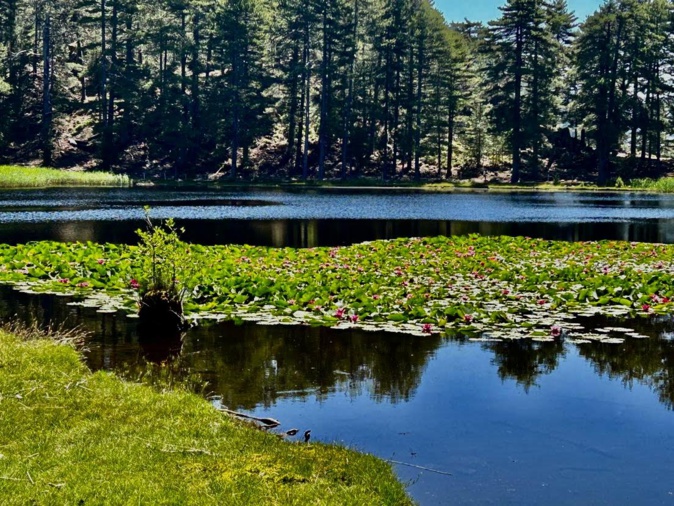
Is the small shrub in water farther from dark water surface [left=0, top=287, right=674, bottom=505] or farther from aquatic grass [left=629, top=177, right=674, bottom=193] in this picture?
aquatic grass [left=629, top=177, right=674, bottom=193]

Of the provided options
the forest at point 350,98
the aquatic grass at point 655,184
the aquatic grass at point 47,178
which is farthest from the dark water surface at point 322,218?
the forest at point 350,98

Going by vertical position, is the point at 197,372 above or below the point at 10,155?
below

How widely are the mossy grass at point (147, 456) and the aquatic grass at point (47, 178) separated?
50.7 metres

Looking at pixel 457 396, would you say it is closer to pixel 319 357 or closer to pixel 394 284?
pixel 319 357

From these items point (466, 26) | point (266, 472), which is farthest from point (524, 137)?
point (266, 472)

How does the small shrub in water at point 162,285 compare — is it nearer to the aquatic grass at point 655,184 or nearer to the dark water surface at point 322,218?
the dark water surface at point 322,218

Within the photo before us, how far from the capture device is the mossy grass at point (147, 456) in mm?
4965

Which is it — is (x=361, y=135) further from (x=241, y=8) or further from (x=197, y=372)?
(x=197, y=372)

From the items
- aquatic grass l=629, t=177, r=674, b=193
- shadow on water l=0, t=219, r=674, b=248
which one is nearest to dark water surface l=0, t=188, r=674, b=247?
shadow on water l=0, t=219, r=674, b=248

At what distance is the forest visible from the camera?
66.6 meters

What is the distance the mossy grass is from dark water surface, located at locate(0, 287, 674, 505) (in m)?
0.57

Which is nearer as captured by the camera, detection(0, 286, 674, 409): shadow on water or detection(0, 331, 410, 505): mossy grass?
detection(0, 331, 410, 505): mossy grass

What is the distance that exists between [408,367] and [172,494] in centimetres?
449

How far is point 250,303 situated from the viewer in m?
12.1
